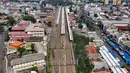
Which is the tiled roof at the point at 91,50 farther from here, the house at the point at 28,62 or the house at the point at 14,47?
the house at the point at 14,47

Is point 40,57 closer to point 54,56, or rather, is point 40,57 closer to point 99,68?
point 54,56

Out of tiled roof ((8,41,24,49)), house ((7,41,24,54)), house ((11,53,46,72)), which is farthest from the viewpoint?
tiled roof ((8,41,24,49))

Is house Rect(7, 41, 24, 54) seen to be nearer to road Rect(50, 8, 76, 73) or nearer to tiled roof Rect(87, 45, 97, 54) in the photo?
road Rect(50, 8, 76, 73)

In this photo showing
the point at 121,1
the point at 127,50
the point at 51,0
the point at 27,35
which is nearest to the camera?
the point at 127,50

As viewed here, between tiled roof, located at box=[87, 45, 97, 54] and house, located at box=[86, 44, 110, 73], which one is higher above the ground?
tiled roof, located at box=[87, 45, 97, 54]

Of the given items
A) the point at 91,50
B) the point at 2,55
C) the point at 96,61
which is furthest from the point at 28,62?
the point at 91,50

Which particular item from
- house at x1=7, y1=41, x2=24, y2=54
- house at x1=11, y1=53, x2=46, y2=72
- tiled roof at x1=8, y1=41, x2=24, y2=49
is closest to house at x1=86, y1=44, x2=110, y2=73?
house at x1=11, y1=53, x2=46, y2=72

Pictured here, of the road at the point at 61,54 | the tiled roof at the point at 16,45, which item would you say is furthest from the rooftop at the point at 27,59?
the tiled roof at the point at 16,45

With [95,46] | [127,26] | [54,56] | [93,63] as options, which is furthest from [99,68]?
[127,26]

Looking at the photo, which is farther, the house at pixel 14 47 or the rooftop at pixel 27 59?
the house at pixel 14 47
